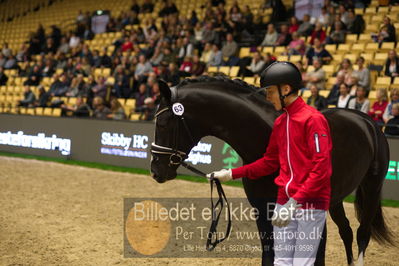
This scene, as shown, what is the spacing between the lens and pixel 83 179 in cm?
1062

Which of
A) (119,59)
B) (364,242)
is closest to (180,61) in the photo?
(119,59)

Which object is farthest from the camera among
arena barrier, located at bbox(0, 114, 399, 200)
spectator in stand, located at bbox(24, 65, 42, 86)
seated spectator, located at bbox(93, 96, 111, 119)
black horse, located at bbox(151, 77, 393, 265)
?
spectator in stand, located at bbox(24, 65, 42, 86)

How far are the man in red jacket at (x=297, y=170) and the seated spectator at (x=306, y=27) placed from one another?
11.0 meters

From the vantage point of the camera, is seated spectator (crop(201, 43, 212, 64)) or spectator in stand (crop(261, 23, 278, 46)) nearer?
spectator in stand (crop(261, 23, 278, 46))

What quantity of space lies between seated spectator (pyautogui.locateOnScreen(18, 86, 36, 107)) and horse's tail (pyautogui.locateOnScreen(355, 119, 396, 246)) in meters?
14.4

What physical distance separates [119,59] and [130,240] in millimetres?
12005

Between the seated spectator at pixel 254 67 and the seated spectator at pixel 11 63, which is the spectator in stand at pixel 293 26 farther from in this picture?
the seated spectator at pixel 11 63

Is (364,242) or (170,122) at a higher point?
(170,122)

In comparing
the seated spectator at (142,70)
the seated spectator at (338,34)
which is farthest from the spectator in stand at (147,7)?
the seated spectator at (338,34)

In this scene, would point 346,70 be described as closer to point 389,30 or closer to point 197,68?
point 389,30

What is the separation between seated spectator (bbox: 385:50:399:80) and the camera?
1069 cm

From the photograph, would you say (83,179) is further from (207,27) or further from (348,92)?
(207,27)

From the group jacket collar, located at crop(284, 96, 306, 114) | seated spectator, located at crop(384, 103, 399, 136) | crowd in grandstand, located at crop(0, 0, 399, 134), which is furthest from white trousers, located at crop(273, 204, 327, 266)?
crowd in grandstand, located at crop(0, 0, 399, 134)

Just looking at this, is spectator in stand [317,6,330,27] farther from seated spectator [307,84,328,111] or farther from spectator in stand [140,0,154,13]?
spectator in stand [140,0,154,13]
